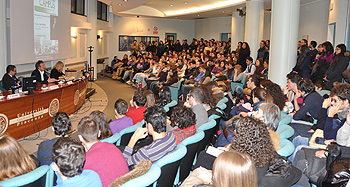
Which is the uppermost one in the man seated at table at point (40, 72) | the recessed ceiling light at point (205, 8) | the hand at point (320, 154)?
the recessed ceiling light at point (205, 8)

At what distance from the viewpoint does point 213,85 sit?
6.70 m

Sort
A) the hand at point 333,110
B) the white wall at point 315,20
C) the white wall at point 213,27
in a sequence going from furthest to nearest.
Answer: the white wall at point 213,27, the white wall at point 315,20, the hand at point 333,110

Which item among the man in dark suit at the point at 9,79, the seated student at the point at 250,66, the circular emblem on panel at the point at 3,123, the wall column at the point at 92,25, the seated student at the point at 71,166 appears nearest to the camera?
the seated student at the point at 71,166

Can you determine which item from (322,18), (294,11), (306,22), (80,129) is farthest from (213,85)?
(306,22)

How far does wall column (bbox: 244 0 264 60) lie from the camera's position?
1318 cm

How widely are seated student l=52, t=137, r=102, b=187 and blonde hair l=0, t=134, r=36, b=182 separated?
0.32 m

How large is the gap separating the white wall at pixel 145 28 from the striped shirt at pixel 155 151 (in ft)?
64.0

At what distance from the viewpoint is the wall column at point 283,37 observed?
769 centimetres

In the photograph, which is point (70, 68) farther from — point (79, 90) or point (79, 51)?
point (79, 90)

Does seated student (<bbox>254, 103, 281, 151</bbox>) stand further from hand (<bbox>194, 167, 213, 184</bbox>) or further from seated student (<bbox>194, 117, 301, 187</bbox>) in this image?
hand (<bbox>194, 167, 213, 184</bbox>)

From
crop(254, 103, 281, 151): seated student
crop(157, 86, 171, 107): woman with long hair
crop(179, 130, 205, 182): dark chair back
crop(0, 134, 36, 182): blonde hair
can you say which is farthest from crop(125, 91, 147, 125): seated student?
crop(0, 134, 36, 182): blonde hair

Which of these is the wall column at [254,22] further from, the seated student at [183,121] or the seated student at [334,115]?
the seated student at [183,121]

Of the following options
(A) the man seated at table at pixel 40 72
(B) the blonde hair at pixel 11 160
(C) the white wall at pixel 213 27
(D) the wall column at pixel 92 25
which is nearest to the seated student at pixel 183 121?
(B) the blonde hair at pixel 11 160

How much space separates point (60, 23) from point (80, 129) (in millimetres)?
8404
